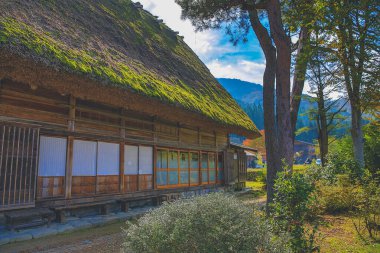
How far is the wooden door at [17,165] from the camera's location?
5684 mm

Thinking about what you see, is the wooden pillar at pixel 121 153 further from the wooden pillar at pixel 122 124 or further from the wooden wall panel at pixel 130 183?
the wooden wall panel at pixel 130 183

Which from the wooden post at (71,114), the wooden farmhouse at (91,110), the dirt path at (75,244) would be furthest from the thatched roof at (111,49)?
the dirt path at (75,244)

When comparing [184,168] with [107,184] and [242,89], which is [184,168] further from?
[242,89]

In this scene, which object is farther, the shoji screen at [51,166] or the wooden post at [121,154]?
the wooden post at [121,154]

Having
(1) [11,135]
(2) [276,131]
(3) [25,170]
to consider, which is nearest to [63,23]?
(1) [11,135]

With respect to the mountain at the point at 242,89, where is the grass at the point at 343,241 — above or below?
below

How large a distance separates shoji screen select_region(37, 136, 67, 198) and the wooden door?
377 mm

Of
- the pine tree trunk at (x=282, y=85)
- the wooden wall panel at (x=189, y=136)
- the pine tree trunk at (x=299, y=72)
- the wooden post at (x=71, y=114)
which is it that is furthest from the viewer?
the wooden wall panel at (x=189, y=136)

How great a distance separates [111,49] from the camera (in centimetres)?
839

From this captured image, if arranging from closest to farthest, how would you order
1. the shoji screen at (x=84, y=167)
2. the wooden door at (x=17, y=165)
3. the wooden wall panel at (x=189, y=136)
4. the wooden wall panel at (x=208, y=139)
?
the wooden door at (x=17, y=165) < the shoji screen at (x=84, y=167) < the wooden wall panel at (x=189, y=136) < the wooden wall panel at (x=208, y=139)

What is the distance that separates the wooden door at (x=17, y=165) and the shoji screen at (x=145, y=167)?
11.6 feet

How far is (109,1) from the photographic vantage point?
39.3 ft

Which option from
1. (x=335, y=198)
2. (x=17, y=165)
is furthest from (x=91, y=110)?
(x=335, y=198)

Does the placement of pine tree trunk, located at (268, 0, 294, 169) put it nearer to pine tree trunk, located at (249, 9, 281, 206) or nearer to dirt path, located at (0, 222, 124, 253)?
pine tree trunk, located at (249, 9, 281, 206)
